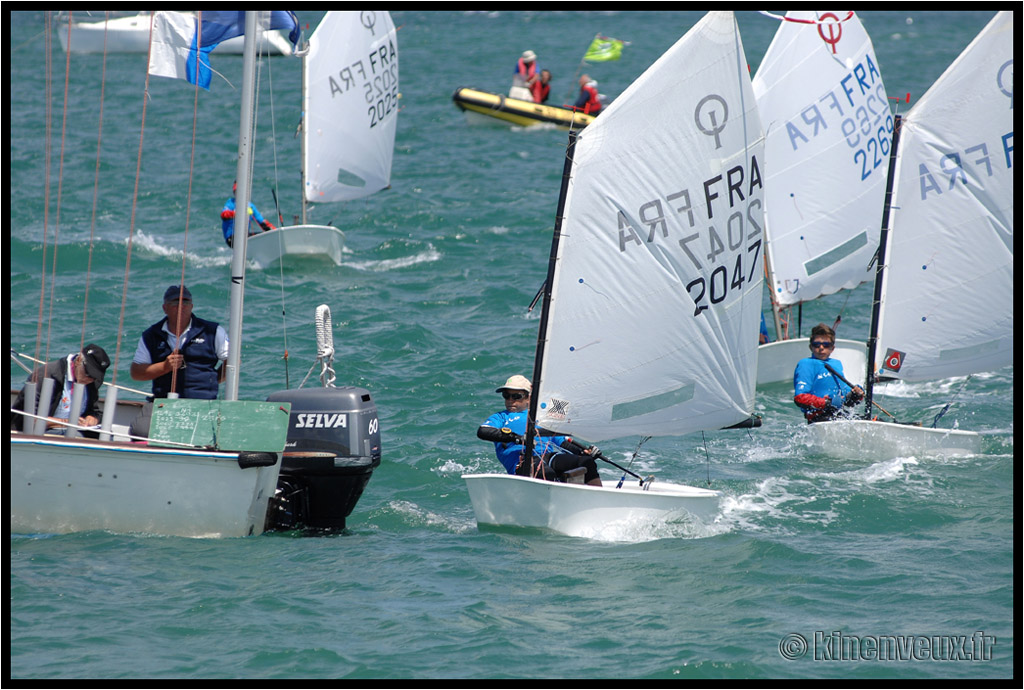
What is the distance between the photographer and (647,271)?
27.4 ft

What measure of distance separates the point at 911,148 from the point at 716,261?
3.26 m

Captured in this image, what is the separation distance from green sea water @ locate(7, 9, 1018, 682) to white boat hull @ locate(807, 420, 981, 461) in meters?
0.15

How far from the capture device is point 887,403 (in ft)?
41.4

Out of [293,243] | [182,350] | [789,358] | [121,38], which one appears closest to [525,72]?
[293,243]

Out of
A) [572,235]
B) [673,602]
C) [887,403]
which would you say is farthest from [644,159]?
[887,403]

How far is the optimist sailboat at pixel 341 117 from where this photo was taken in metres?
16.9

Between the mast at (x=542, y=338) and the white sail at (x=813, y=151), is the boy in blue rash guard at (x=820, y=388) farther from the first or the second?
the mast at (x=542, y=338)

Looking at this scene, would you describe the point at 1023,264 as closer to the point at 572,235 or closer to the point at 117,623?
the point at 572,235

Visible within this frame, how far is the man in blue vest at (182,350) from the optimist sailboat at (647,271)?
74.5 inches

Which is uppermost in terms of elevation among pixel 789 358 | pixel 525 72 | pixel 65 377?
pixel 525 72

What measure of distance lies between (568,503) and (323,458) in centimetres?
163

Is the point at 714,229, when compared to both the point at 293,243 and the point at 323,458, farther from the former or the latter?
the point at 293,243

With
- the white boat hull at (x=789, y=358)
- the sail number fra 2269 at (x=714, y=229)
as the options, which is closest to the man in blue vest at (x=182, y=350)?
the sail number fra 2269 at (x=714, y=229)

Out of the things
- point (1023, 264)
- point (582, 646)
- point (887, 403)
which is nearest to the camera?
point (582, 646)
